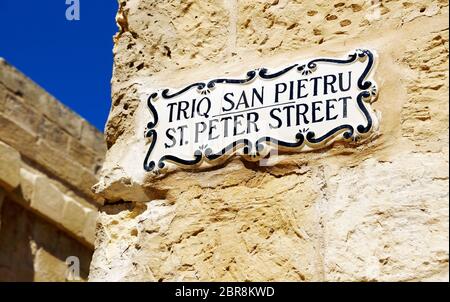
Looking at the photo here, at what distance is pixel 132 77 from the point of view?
5.41 ft

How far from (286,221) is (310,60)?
0.31 meters

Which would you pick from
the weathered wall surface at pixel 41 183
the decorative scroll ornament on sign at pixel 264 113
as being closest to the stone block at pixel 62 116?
the weathered wall surface at pixel 41 183

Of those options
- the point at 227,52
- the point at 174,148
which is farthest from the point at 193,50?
the point at 174,148

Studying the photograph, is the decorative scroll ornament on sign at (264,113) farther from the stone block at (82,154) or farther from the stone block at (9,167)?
the stone block at (82,154)

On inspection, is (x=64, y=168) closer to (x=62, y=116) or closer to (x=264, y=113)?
(x=62, y=116)

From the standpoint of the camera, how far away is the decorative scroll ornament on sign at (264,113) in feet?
4.56

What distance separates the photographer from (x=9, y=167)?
473cm

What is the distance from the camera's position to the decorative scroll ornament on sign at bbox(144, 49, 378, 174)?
4.56 ft

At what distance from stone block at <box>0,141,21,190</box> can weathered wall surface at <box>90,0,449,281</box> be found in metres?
3.17

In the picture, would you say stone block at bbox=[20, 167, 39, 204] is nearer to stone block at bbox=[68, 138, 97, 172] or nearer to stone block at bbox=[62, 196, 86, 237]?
stone block at bbox=[62, 196, 86, 237]

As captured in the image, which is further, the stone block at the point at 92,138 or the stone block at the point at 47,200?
the stone block at the point at 92,138

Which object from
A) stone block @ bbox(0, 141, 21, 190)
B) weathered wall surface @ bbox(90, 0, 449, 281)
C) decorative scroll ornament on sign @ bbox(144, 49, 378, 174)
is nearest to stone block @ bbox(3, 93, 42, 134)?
stone block @ bbox(0, 141, 21, 190)

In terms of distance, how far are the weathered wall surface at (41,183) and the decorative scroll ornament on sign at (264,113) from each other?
3.33m

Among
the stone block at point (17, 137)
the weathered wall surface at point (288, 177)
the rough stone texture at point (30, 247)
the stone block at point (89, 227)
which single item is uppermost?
the stone block at point (17, 137)
